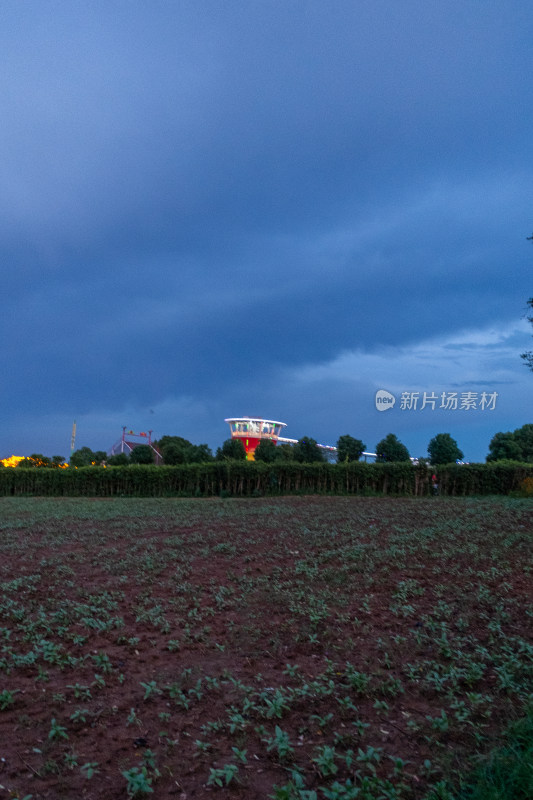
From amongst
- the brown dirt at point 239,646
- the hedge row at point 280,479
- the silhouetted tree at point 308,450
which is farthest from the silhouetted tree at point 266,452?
the brown dirt at point 239,646

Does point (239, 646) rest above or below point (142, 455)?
below

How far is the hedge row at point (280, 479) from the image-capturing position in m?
23.6

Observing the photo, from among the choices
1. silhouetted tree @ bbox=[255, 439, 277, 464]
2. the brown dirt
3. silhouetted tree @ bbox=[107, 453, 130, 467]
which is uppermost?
silhouetted tree @ bbox=[255, 439, 277, 464]

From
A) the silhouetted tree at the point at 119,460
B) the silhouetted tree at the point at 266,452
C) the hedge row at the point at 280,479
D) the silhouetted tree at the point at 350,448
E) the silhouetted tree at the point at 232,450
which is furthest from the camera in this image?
the silhouetted tree at the point at 119,460

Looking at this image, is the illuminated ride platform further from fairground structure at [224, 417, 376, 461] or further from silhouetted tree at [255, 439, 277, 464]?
silhouetted tree at [255, 439, 277, 464]

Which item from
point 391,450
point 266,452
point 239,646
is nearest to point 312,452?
point 266,452

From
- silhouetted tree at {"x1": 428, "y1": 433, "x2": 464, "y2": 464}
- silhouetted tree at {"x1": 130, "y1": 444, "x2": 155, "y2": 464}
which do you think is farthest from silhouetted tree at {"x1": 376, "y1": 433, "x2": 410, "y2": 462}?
silhouetted tree at {"x1": 130, "y1": 444, "x2": 155, "y2": 464}

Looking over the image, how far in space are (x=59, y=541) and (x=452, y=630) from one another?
25.8ft

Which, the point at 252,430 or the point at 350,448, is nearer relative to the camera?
the point at 350,448

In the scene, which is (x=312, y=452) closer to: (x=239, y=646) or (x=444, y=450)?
(x=444, y=450)

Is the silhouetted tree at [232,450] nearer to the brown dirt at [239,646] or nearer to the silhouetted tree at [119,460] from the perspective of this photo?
the silhouetted tree at [119,460]

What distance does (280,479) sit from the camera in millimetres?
25031

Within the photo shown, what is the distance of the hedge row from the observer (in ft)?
77.3

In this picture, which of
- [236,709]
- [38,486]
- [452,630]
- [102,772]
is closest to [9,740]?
[102,772]
